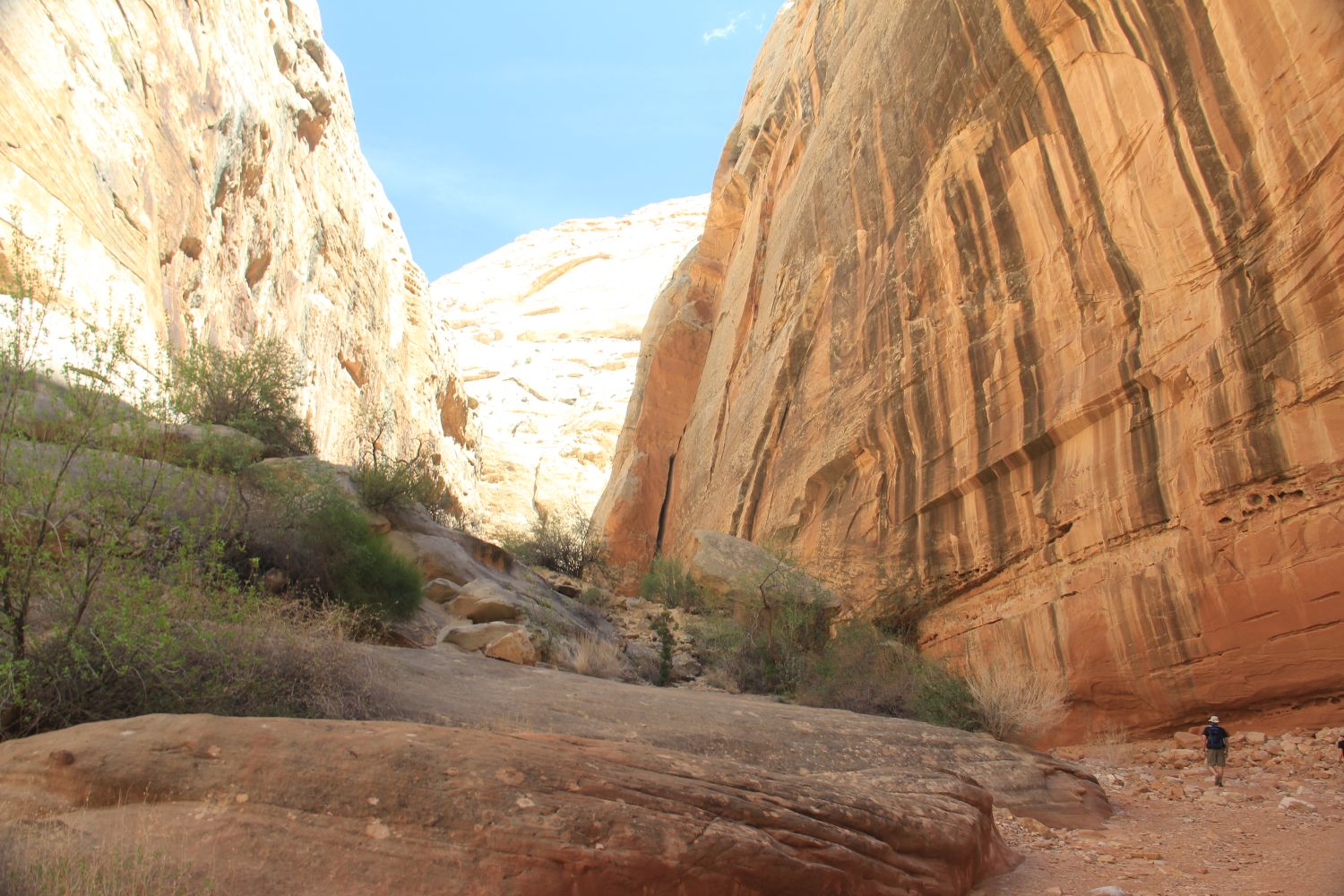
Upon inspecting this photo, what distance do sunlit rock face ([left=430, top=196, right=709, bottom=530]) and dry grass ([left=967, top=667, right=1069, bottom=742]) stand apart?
72.1ft

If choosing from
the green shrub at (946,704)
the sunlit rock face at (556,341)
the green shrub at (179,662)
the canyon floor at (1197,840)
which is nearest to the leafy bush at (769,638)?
the green shrub at (946,704)

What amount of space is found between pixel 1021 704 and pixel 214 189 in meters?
17.3

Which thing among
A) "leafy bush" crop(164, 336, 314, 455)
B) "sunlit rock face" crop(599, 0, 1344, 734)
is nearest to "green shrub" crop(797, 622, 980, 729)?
"sunlit rock face" crop(599, 0, 1344, 734)

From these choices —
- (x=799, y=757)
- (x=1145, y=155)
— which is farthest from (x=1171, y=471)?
(x=799, y=757)

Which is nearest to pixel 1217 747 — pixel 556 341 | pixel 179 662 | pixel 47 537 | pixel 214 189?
pixel 179 662

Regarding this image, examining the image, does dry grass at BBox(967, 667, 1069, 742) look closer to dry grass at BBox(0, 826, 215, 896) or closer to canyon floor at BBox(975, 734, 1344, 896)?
canyon floor at BBox(975, 734, 1344, 896)

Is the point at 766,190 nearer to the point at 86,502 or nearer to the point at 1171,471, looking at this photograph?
the point at 1171,471

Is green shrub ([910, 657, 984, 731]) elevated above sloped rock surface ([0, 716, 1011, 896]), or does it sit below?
above

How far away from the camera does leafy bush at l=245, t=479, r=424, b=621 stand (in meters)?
9.67

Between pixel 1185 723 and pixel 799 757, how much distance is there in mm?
4900

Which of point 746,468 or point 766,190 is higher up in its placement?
point 766,190

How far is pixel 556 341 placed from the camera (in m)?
60.0

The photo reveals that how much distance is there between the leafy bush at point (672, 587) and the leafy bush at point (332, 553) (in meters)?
6.51

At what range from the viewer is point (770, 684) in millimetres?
12414
